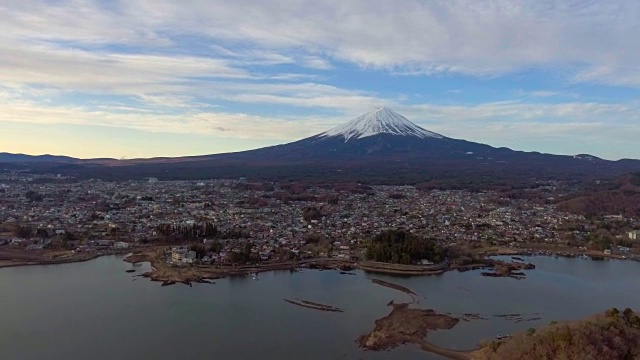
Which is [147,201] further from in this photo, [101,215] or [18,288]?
[18,288]

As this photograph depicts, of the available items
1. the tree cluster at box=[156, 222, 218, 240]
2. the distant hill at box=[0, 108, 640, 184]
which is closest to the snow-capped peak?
the distant hill at box=[0, 108, 640, 184]

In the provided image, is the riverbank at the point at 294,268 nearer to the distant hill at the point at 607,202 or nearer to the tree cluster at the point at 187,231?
the tree cluster at the point at 187,231

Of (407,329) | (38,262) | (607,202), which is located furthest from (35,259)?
(607,202)

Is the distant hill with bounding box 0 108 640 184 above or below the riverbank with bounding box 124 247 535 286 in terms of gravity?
above

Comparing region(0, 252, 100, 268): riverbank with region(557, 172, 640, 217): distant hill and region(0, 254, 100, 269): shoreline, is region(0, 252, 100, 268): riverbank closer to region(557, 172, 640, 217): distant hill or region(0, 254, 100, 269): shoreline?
region(0, 254, 100, 269): shoreline

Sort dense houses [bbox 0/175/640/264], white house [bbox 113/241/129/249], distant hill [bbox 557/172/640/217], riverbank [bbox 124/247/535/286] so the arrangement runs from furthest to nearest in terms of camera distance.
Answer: distant hill [bbox 557/172/640/217] → dense houses [bbox 0/175/640/264] → white house [bbox 113/241/129/249] → riverbank [bbox 124/247/535/286]

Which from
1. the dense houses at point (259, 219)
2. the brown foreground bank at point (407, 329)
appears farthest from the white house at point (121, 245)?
the brown foreground bank at point (407, 329)

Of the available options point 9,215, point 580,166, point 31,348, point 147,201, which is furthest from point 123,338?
point 580,166
